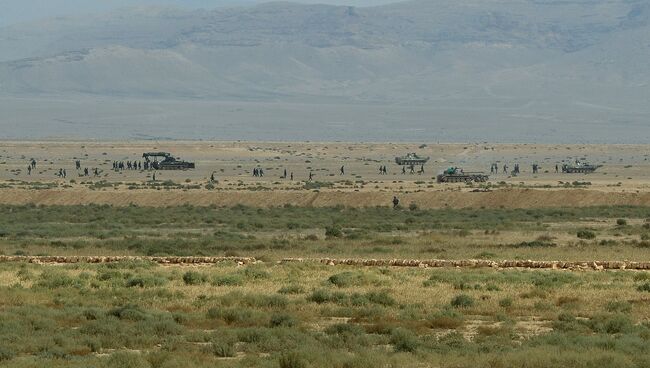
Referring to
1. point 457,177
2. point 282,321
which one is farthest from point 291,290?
point 457,177

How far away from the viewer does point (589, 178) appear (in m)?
100

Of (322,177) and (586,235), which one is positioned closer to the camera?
(586,235)

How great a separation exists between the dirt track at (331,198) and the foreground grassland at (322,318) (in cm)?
3876

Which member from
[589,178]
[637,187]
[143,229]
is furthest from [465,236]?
[589,178]

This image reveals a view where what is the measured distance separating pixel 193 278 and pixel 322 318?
21.8 feet

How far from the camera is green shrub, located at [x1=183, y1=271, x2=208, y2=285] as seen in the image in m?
31.1

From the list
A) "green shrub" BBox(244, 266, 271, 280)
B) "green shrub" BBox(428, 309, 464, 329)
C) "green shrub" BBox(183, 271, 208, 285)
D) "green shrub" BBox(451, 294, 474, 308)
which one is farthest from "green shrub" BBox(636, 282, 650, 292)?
Result: "green shrub" BBox(183, 271, 208, 285)

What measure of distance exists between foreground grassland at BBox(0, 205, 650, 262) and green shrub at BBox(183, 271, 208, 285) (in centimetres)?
729

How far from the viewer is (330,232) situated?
51312mm

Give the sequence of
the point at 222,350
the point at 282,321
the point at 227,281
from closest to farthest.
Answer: the point at 222,350
the point at 282,321
the point at 227,281

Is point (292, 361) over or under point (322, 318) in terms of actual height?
over

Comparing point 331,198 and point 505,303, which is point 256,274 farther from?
point 331,198

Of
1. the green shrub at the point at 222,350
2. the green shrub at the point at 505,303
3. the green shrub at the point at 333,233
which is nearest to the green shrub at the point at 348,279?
the green shrub at the point at 505,303

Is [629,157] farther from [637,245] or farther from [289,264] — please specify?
[289,264]
